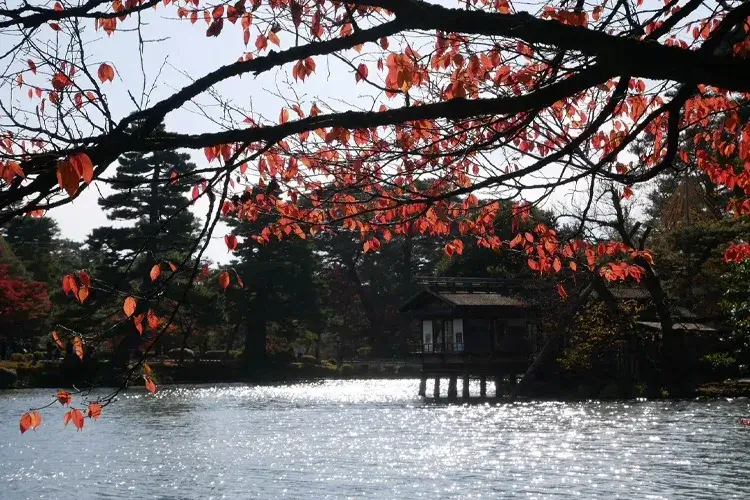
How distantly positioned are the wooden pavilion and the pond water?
15.7 feet

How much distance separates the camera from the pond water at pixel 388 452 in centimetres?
1566

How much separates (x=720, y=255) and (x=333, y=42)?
90.4 ft

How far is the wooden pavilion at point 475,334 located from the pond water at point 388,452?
4790mm

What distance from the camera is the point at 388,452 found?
20.4m

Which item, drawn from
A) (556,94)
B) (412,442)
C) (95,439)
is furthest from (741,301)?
(95,439)

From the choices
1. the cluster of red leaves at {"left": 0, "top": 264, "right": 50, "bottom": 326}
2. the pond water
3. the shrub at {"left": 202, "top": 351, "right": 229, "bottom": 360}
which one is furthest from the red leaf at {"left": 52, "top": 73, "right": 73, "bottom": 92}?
the shrub at {"left": 202, "top": 351, "right": 229, "bottom": 360}

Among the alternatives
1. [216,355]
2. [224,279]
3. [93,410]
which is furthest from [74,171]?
[216,355]

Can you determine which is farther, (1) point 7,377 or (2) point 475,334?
(1) point 7,377

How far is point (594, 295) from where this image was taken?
1442 inches

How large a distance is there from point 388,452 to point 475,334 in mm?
18667

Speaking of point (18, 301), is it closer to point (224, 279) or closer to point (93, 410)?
point (224, 279)

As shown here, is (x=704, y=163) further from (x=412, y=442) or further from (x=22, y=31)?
(x=412, y=442)

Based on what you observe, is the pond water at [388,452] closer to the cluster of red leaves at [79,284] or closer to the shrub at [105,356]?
the cluster of red leaves at [79,284]

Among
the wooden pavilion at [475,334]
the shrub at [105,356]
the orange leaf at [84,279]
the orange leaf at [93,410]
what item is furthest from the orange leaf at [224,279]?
the shrub at [105,356]
